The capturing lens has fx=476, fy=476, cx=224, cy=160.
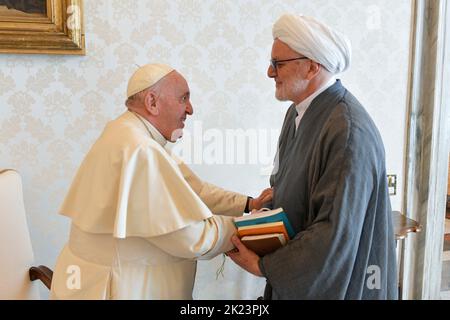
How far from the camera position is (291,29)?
1454 millimetres

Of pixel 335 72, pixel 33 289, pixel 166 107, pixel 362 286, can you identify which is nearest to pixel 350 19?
pixel 335 72

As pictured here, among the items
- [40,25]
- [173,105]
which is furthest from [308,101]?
[40,25]

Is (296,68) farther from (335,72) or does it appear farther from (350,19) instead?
(350,19)

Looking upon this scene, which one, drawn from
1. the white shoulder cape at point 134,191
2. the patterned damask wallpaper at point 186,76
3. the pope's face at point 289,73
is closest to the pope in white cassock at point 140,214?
the white shoulder cape at point 134,191

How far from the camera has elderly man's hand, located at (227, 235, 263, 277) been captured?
1.47 meters

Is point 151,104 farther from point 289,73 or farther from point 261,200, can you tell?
point 261,200

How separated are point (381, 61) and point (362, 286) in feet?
4.59

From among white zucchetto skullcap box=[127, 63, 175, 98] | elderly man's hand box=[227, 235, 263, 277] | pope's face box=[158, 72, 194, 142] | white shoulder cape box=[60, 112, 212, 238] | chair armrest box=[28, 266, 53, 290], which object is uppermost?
white zucchetto skullcap box=[127, 63, 175, 98]

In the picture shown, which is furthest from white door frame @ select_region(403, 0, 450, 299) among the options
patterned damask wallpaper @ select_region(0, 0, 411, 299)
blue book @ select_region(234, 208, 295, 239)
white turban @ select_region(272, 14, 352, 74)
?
blue book @ select_region(234, 208, 295, 239)

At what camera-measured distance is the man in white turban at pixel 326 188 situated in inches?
51.9

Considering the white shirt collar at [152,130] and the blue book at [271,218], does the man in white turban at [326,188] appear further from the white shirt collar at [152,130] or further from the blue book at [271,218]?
the white shirt collar at [152,130]

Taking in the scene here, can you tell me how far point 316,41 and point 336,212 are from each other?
0.51 metres

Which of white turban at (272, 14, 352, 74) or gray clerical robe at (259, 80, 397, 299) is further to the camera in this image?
white turban at (272, 14, 352, 74)

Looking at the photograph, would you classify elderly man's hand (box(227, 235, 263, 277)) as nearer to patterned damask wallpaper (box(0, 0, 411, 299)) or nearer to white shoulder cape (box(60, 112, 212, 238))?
white shoulder cape (box(60, 112, 212, 238))
